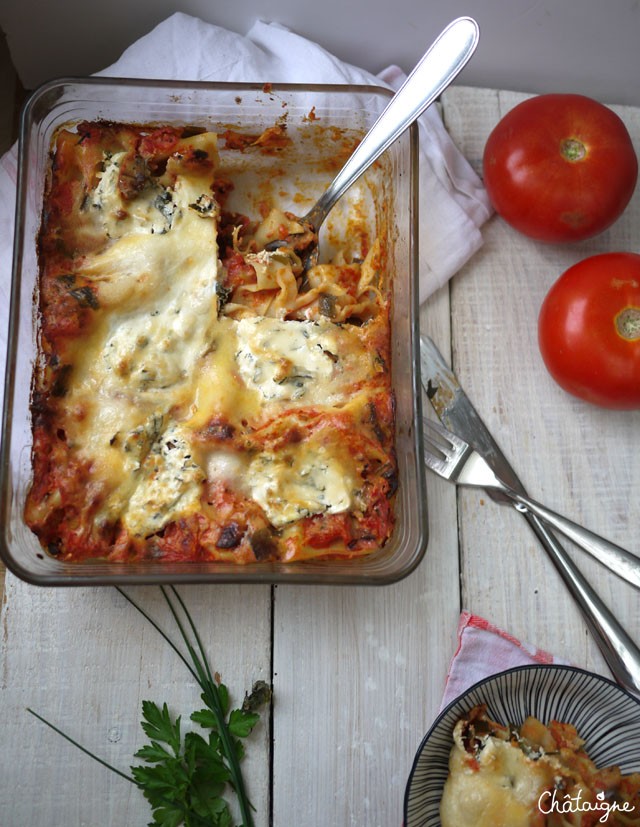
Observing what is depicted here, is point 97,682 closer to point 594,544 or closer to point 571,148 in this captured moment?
point 594,544

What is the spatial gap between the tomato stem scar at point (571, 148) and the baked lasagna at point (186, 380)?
17.6 inches

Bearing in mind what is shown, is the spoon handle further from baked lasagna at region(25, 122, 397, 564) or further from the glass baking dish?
baked lasagna at region(25, 122, 397, 564)

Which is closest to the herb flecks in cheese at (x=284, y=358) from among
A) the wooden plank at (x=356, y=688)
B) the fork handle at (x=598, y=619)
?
the wooden plank at (x=356, y=688)

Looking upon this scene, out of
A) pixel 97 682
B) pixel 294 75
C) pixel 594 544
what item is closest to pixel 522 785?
pixel 594 544

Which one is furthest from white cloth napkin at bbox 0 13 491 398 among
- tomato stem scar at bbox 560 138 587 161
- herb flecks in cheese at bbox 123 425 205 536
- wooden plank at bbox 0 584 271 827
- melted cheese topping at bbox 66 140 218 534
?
wooden plank at bbox 0 584 271 827

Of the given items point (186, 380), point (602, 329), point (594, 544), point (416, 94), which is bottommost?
point (594, 544)

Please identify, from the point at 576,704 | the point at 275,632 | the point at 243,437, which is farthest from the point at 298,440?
the point at 576,704

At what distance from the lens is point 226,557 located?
1444 millimetres

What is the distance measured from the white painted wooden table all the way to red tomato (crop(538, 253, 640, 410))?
0.12 metres

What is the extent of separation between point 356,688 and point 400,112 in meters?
1.05

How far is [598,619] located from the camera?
1651 millimetres

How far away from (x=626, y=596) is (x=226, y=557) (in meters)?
0.80

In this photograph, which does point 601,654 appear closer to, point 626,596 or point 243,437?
point 626,596

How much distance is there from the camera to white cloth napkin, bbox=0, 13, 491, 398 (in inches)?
67.4
